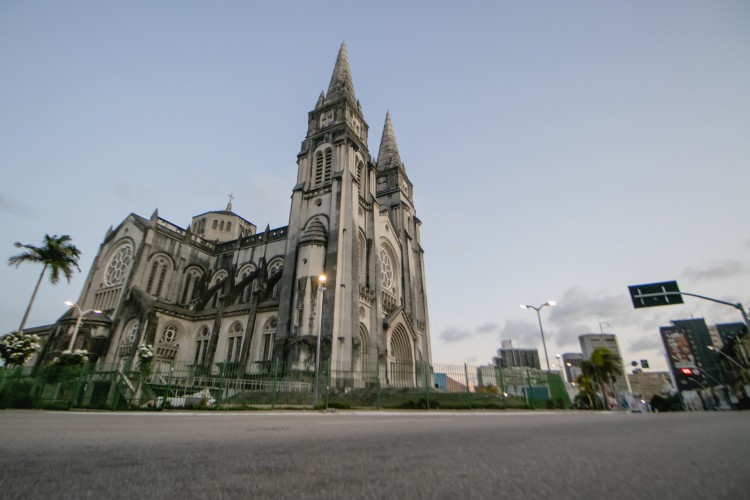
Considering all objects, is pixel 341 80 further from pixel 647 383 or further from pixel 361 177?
pixel 647 383

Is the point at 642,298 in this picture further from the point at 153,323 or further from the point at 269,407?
the point at 153,323

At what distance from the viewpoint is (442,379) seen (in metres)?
19.8

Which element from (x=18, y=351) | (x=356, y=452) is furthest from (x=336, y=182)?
(x=356, y=452)

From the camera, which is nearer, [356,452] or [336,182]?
[356,452]

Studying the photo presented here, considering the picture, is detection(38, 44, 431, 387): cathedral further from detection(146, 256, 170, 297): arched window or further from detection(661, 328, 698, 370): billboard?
detection(661, 328, 698, 370): billboard

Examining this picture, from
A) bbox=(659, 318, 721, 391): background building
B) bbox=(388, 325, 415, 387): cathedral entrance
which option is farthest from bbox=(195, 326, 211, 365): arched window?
bbox=(659, 318, 721, 391): background building

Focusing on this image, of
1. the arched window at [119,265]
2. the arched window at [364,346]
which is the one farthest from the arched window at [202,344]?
the arched window at [364,346]

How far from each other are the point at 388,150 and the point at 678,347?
12021 centimetres

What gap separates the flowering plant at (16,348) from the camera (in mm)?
20981

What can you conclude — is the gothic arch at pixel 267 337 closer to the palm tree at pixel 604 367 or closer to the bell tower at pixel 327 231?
the bell tower at pixel 327 231

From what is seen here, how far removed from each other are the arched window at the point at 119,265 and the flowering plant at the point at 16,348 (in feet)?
31.2

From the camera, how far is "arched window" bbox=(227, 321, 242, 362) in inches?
1036

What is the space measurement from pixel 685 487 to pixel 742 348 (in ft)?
208

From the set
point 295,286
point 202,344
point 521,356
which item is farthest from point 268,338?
point 521,356
